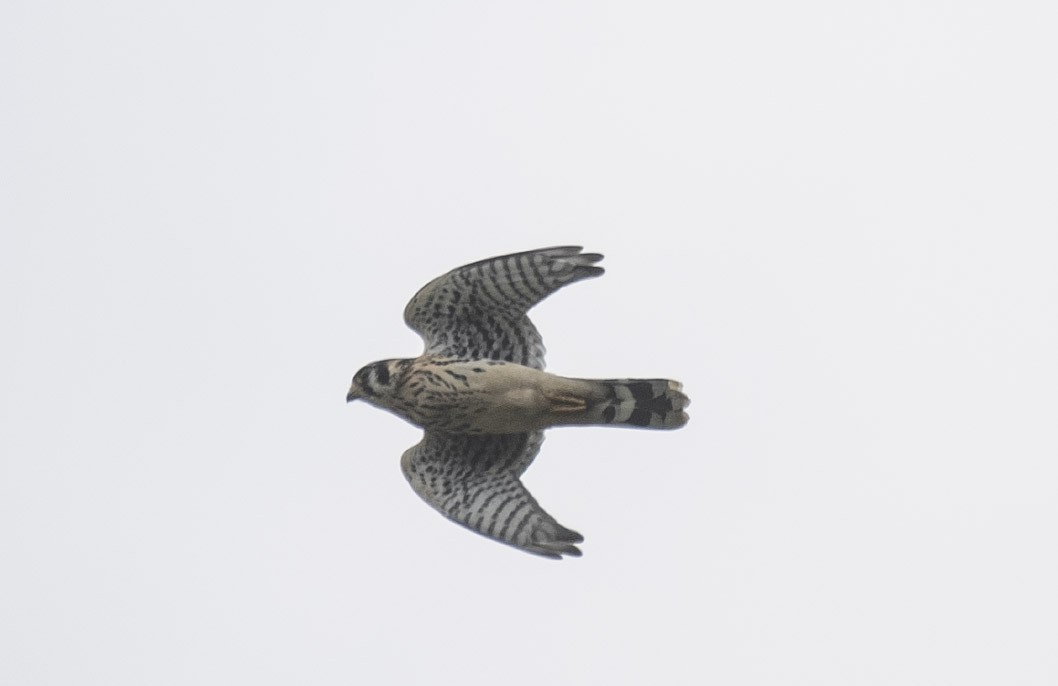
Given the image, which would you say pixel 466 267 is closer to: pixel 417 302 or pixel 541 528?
pixel 417 302

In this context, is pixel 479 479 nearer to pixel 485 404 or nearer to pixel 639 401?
pixel 485 404

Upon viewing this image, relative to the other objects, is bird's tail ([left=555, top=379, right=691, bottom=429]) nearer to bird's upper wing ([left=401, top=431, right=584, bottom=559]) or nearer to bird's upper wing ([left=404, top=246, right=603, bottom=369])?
bird's upper wing ([left=404, top=246, right=603, bottom=369])

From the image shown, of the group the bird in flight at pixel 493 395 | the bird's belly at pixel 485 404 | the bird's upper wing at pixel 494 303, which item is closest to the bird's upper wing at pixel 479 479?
the bird in flight at pixel 493 395

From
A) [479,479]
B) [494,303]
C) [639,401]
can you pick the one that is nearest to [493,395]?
[494,303]

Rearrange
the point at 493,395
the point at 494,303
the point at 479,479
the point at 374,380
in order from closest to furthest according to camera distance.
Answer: the point at 493,395
the point at 494,303
the point at 374,380
the point at 479,479

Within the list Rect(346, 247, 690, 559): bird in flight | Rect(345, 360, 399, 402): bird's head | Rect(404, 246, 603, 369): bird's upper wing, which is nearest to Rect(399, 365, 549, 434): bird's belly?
Rect(346, 247, 690, 559): bird in flight

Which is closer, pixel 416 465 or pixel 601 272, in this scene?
pixel 601 272

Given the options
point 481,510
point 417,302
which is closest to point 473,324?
point 417,302
